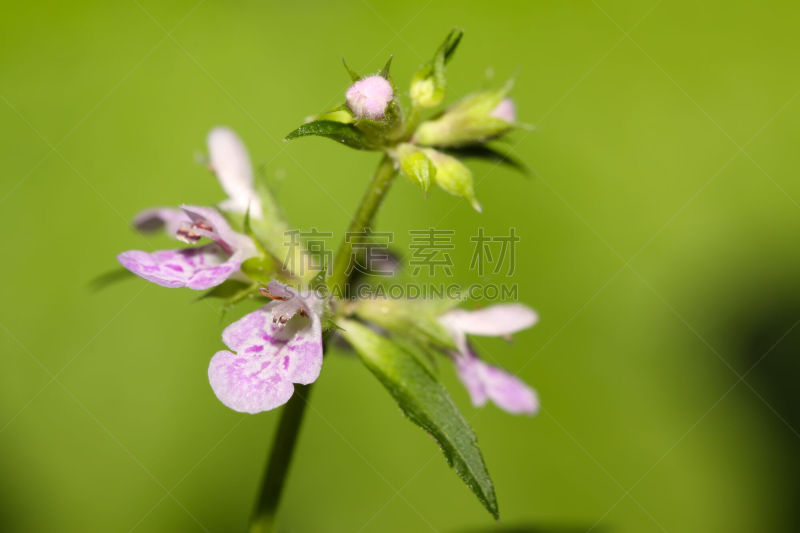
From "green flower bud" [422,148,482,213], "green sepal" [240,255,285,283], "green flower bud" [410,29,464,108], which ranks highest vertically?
"green flower bud" [410,29,464,108]

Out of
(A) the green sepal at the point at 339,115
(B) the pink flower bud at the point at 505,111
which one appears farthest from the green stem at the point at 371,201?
(B) the pink flower bud at the point at 505,111

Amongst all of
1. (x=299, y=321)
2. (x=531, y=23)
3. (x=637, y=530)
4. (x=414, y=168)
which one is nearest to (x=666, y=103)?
(x=531, y=23)

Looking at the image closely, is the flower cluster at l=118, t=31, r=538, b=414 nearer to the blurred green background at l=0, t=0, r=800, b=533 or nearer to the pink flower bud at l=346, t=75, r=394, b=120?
the pink flower bud at l=346, t=75, r=394, b=120

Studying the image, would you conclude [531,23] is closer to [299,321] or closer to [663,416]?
[663,416]

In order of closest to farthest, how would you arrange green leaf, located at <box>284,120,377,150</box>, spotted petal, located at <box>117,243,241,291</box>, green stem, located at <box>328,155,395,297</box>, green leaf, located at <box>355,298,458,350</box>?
1. green leaf, located at <box>284,120,377,150</box>
2. spotted petal, located at <box>117,243,241,291</box>
3. green stem, located at <box>328,155,395,297</box>
4. green leaf, located at <box>355,298,458,350</box>

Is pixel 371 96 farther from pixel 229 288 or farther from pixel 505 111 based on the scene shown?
pixel 229 288

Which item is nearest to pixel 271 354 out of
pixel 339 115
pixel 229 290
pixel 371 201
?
pixel 229 290

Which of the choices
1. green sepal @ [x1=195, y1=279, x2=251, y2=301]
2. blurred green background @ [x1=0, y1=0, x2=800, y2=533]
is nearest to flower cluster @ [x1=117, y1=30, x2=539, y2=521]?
green sepal @ [x1=195, y1=279, x2=251, y2=301]

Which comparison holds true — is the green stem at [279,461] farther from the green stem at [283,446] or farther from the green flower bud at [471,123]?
the green flower bud at [471,123]
